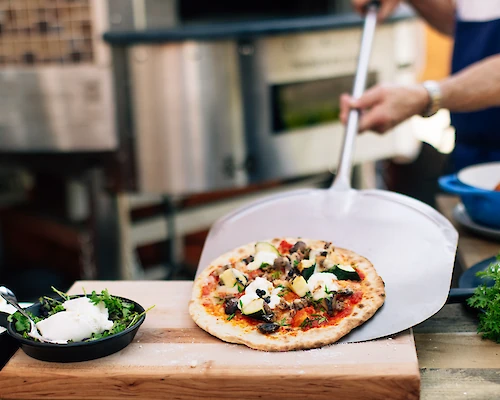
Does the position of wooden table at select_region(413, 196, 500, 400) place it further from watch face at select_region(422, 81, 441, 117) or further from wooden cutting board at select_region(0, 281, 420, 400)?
watch face at select_region(422, 81, 441, 117)

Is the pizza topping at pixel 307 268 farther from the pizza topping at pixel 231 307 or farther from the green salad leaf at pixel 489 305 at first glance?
the green salad leaf at pixel 489 305

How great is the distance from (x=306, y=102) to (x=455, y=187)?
1676mm

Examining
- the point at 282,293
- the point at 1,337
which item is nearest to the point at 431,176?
the point at 282,293

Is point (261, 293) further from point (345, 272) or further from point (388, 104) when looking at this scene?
point (388, 104)

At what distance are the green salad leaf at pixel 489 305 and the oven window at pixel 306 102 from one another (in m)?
2.04

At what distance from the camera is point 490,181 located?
7.02 ft

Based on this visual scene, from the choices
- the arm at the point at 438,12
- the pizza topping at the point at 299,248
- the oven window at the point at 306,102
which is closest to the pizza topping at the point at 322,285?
the pizza topping at the point at 299,248

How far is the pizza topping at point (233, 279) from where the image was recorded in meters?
1.59

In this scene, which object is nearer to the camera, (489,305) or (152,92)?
(489,305)

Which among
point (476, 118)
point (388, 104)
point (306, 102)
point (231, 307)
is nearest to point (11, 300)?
point (231, 307)

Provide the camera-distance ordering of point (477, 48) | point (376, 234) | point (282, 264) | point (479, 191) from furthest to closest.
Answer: point (477, 48), point (479, 191), point (376, 234), point (282, 264)

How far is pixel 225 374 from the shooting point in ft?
4.15

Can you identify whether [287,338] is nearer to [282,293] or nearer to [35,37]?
[282,293]

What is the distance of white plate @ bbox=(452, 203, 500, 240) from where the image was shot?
197cm
